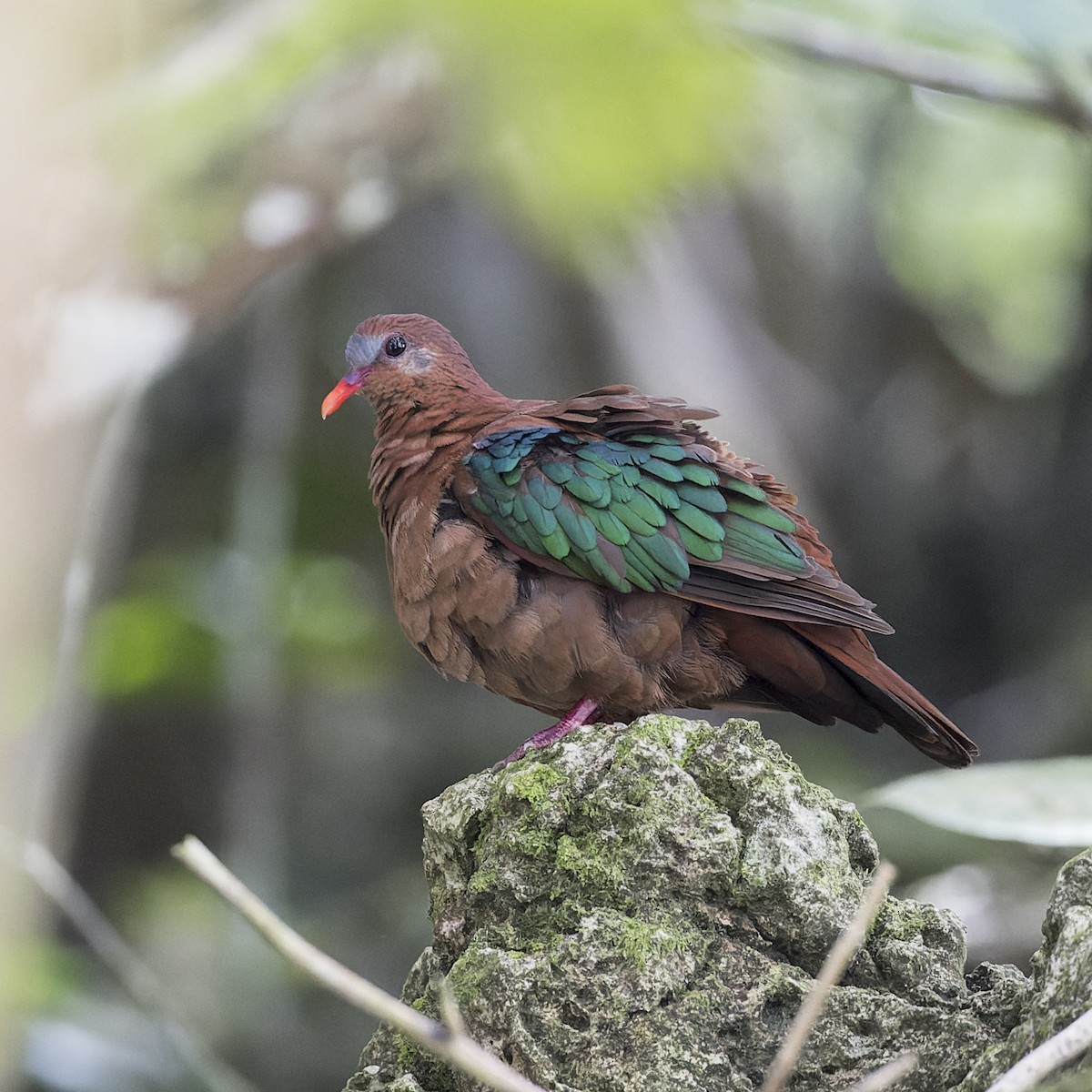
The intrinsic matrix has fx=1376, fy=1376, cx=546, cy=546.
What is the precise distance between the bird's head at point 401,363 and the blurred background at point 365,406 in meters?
0.92

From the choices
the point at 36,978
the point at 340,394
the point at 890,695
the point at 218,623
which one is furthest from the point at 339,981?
the point at 218,623

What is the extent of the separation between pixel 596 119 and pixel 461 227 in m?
4.11

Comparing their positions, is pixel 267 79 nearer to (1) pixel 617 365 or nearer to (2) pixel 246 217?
(2) pixel 246 217

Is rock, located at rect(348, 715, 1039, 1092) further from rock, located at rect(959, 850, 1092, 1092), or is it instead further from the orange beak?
the orange beak

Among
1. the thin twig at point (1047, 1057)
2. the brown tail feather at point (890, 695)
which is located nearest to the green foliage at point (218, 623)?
the brown tail feather at point (890, 695)

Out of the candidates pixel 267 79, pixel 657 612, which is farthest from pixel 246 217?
pixel 657 612

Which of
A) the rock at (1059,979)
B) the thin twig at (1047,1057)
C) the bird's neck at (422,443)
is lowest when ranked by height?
the rock at (1059,979)

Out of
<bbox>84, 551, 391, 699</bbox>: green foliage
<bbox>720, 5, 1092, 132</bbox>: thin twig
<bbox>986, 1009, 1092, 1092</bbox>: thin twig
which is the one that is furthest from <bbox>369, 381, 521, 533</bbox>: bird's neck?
<bbox>84, 551, 391, 699</bbox>: green foliage

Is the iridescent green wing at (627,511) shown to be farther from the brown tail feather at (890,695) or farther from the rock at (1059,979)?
the rock at (1059,979)

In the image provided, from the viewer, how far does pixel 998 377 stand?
31.8 ft

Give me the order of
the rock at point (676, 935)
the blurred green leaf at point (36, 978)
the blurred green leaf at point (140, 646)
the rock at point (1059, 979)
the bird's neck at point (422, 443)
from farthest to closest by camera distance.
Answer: the blurred green leaf at point (140, 646) < the blurred green leaf at point (36, 978) < the bird's neck at point (422, 443) < the rock at point (676, 935) < the rock at point (1059, 979)

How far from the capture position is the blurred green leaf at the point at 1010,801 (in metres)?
3.40

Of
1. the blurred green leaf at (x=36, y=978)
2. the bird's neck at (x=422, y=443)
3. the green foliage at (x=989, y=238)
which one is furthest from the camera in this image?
the green foliage at (x=989, y=238)

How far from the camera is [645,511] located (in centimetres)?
344
